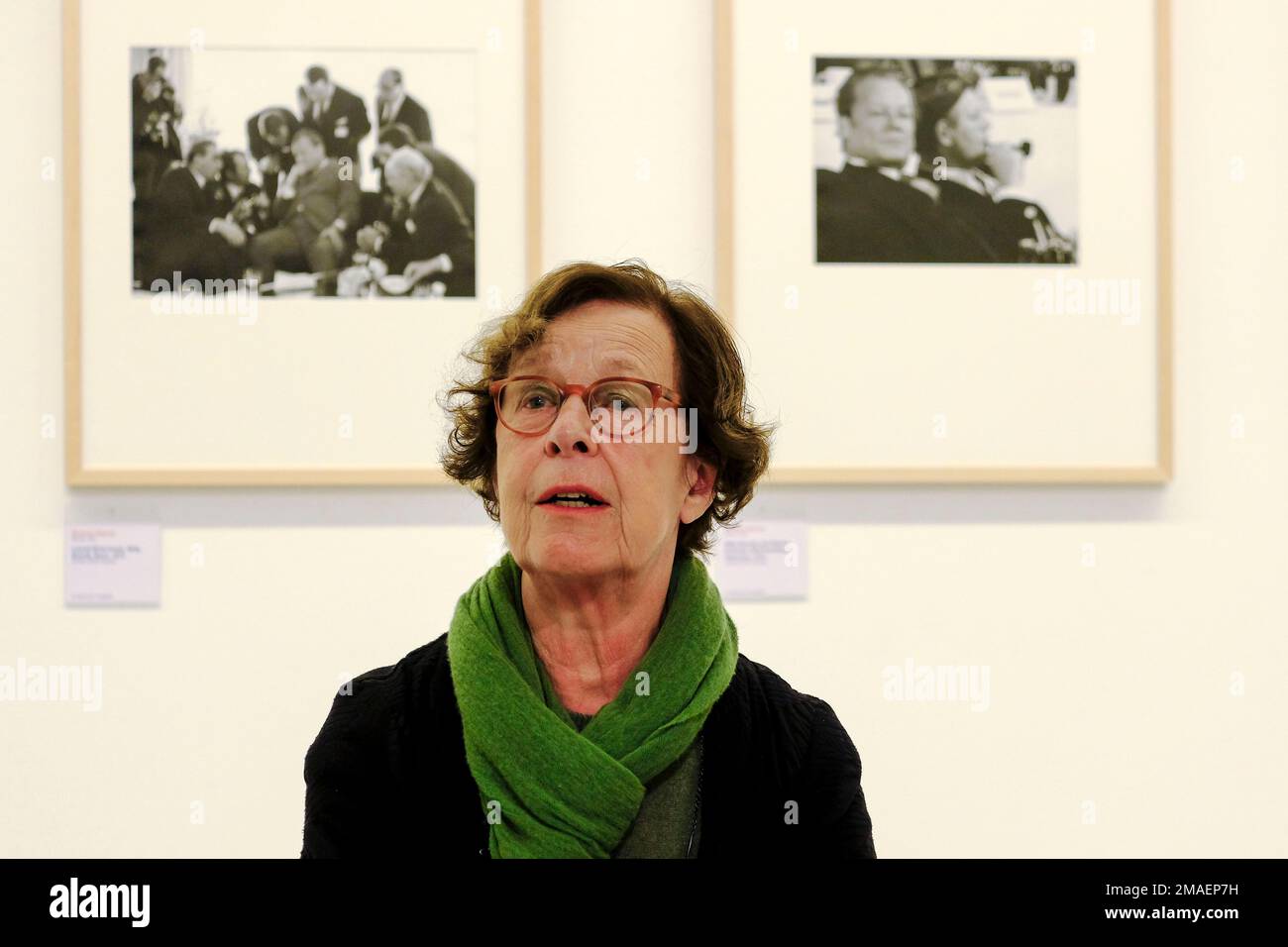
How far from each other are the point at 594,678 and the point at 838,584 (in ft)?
2.09

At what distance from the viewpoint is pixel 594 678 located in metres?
1.13

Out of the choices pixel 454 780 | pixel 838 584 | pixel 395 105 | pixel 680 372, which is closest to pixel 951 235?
pixel 838 584

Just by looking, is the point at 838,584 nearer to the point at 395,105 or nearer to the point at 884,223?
the point at 884,223

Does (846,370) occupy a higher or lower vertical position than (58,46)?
lower

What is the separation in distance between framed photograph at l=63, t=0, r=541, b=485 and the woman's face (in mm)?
522

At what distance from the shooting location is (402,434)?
1.64m

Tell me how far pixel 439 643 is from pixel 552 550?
0.71ft

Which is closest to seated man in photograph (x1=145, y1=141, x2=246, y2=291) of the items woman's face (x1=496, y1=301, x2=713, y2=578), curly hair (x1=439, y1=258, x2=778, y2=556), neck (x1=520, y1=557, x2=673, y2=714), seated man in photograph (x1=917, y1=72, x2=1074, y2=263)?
curly hair (x1=439, y1=258, x2=778, y2=556)

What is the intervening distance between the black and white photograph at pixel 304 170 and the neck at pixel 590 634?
0.66 m

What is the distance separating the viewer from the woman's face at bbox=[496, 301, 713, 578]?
1.07 metres

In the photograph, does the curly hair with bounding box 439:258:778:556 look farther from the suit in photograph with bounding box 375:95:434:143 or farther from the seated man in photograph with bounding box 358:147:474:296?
the suit in photograph with bounding box 375:95:434:143
